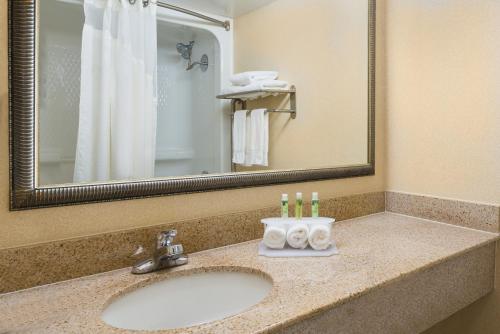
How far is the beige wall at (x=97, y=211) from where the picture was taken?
0.78 meters

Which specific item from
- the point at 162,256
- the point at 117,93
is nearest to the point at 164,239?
the point at 162,256

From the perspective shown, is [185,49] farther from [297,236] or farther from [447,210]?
[447,210]

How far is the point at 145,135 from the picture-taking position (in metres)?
1.06

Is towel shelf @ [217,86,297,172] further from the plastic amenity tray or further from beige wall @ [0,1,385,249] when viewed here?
the plastic amenity tray

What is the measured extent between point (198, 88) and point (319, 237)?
2.00 feet

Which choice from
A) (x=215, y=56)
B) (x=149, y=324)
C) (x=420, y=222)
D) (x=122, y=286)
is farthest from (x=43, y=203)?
(x=420, y=222)

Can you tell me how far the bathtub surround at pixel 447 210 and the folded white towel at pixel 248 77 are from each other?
0.77 m

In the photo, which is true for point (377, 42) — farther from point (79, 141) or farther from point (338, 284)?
point (79, 141)

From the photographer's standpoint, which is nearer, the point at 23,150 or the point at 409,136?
the point at 23,150

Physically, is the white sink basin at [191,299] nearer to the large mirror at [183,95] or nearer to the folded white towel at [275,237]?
the folded white towel at [275,237]

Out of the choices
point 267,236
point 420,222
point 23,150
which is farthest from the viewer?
point 420,222

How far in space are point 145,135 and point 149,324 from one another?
52 cm

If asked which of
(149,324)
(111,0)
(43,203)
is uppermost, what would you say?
(111,0)

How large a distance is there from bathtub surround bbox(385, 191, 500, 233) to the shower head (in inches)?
41.2
